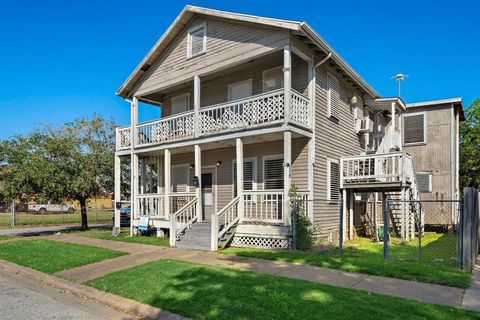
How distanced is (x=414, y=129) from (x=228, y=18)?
1354 centimetres

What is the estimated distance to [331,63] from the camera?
14.0 m

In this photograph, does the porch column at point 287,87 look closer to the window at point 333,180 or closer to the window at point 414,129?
the window at point 333,180

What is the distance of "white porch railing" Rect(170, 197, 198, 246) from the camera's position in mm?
12648

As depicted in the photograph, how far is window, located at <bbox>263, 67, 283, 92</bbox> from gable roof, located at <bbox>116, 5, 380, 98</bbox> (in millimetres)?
1744

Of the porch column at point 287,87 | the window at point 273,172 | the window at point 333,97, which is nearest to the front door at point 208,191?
the window at point 273,172

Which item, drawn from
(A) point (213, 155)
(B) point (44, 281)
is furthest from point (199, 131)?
(B) point (44, 281)

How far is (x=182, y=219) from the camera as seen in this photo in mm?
14562

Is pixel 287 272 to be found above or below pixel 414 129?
below

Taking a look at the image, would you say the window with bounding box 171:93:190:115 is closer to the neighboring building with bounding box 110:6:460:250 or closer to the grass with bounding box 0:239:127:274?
the neighboring building with bounding box 110:6:460:250

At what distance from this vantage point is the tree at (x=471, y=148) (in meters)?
27.2

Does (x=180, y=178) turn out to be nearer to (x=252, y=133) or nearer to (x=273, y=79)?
(x=252, y=133)

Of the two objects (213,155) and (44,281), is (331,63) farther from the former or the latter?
(44,281)

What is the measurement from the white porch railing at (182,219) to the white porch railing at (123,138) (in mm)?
5239

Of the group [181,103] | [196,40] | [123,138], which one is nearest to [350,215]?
[181,103]
